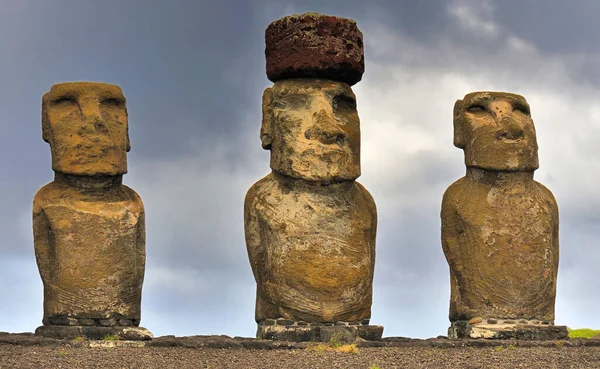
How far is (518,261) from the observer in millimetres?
18469

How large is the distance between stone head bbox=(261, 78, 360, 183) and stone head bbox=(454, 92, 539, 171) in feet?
6.65

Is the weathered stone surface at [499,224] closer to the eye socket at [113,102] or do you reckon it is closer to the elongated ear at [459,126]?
the elongated ear at [459,126]

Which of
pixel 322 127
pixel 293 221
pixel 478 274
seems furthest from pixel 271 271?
pixel 478 274

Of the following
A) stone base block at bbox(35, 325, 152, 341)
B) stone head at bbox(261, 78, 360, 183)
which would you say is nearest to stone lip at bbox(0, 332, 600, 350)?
stone base block at bbox(35, 325, 152, 341)

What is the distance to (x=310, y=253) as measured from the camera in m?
17.2

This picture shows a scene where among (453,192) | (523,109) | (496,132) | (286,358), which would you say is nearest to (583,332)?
(453,192)

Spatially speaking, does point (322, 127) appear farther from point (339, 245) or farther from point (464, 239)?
point (464, 239)

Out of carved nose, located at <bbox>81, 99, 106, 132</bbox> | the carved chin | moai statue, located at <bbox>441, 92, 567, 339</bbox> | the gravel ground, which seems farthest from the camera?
moai statue, located at <bbox>441, 92, 567, 339</bbox>

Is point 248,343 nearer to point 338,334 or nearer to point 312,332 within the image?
point 312,332

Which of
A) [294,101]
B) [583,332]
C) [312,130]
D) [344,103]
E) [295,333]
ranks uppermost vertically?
[344,103]

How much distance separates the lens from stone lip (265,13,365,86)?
17719 millimetres

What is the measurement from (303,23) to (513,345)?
18.6 feet

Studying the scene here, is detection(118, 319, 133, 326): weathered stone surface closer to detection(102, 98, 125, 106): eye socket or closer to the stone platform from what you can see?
the stone platform

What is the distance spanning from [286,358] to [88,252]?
12.0 feet
